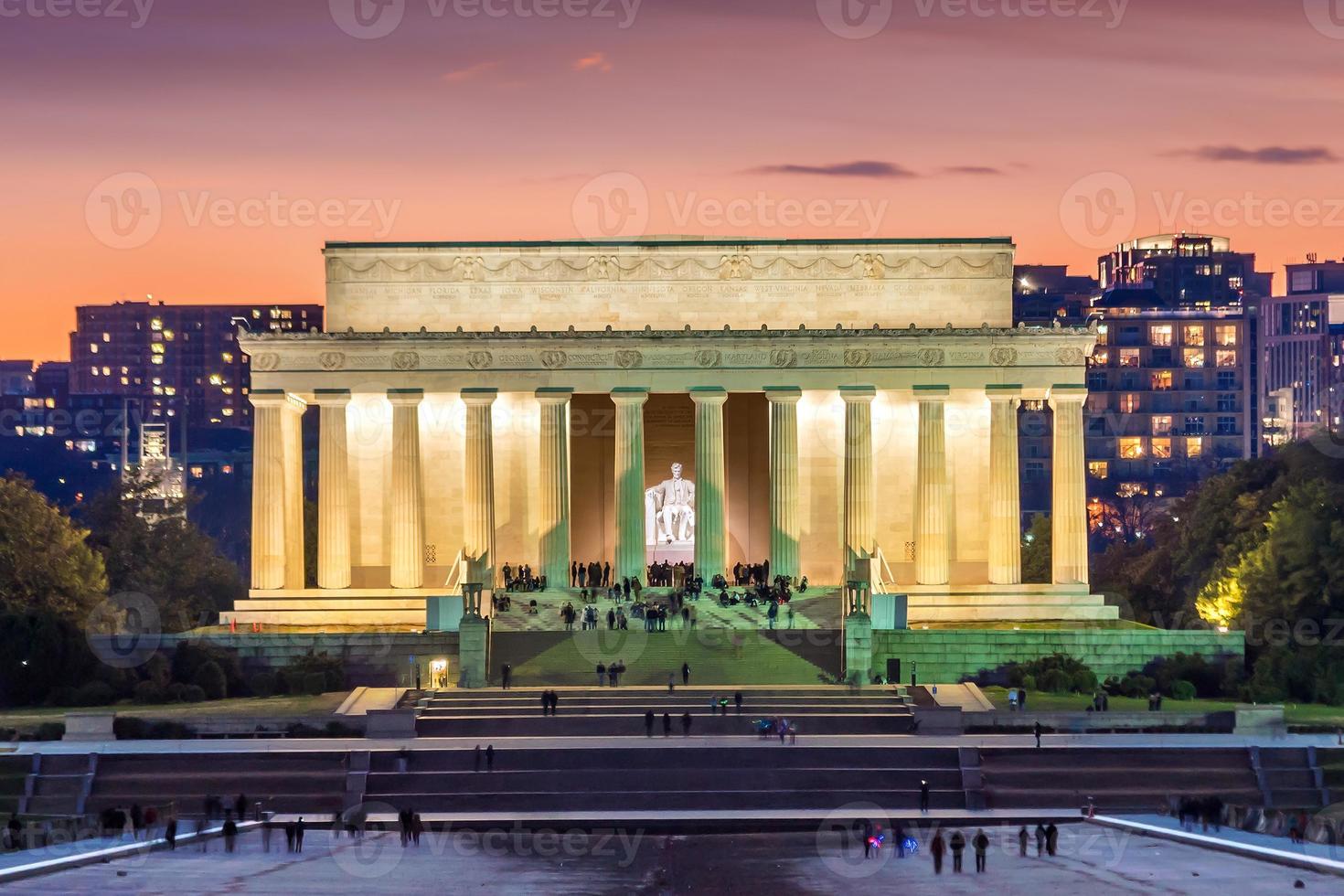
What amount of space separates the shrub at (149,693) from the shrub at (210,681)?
5.61 ft

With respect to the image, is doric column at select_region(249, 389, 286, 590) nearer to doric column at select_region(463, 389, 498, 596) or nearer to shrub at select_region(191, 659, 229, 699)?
doric column at select_region(463, 389, 498, 596)

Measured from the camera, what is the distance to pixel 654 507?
109 metres

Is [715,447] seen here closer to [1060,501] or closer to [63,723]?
[1060,501]

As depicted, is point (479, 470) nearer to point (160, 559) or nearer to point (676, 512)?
point (676, 512)

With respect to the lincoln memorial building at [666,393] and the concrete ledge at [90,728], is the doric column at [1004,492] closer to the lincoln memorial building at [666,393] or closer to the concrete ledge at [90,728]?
the lincoln memorial building at [666,393]

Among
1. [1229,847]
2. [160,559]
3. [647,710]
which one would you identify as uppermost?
[160,559]

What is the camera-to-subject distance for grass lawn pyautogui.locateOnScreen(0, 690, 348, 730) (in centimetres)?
8044

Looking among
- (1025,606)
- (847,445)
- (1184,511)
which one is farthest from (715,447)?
(1184,511)

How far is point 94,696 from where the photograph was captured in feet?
284

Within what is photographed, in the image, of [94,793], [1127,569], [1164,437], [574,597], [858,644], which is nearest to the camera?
[94,793]

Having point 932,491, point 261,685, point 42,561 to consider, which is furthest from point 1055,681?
point 42,561

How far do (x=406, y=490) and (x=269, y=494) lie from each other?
19.8 feet

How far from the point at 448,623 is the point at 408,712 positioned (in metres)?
15.5

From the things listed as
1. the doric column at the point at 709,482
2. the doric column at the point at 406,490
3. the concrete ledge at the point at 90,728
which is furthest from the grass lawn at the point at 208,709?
the doric column at the point at 709,482
